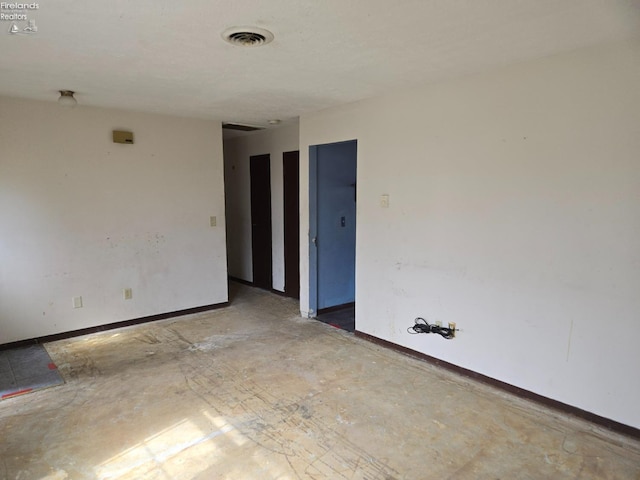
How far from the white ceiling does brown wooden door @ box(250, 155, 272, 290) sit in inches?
88.3

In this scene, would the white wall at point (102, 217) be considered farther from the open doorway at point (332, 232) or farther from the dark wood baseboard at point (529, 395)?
the dark wood baseboard at point (529, 395)

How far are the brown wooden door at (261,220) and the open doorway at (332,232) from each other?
4.07 ft

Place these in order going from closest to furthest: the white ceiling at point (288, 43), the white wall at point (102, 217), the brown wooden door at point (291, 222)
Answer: the white ceiling at point (288, 43)
the white wall at point (102, 217)
the brown wooden door at point (291, 222)

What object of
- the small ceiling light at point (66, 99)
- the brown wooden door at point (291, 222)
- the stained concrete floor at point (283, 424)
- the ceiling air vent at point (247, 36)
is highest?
the ceiling air vent at point (247, 36)

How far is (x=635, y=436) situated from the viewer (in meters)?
2.21

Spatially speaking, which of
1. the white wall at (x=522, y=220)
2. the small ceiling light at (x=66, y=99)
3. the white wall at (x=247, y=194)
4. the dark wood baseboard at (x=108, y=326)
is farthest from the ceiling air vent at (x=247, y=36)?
the dark wood baseboard at (x=108, y=326)

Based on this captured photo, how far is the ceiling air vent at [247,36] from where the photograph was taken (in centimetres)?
199

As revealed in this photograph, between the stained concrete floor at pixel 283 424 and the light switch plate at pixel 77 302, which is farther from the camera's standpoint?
the light switch plate at pixel 77 302

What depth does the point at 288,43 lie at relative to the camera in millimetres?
2184

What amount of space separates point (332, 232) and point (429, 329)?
5.92 ft

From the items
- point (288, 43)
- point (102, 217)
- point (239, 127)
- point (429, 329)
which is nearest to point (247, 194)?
point (239, 127)

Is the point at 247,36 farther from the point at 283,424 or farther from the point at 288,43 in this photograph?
the point at 283,424

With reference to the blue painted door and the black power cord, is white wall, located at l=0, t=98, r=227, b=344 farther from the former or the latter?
the black power cord

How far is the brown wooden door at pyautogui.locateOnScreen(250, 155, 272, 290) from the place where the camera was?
18.1 ft
